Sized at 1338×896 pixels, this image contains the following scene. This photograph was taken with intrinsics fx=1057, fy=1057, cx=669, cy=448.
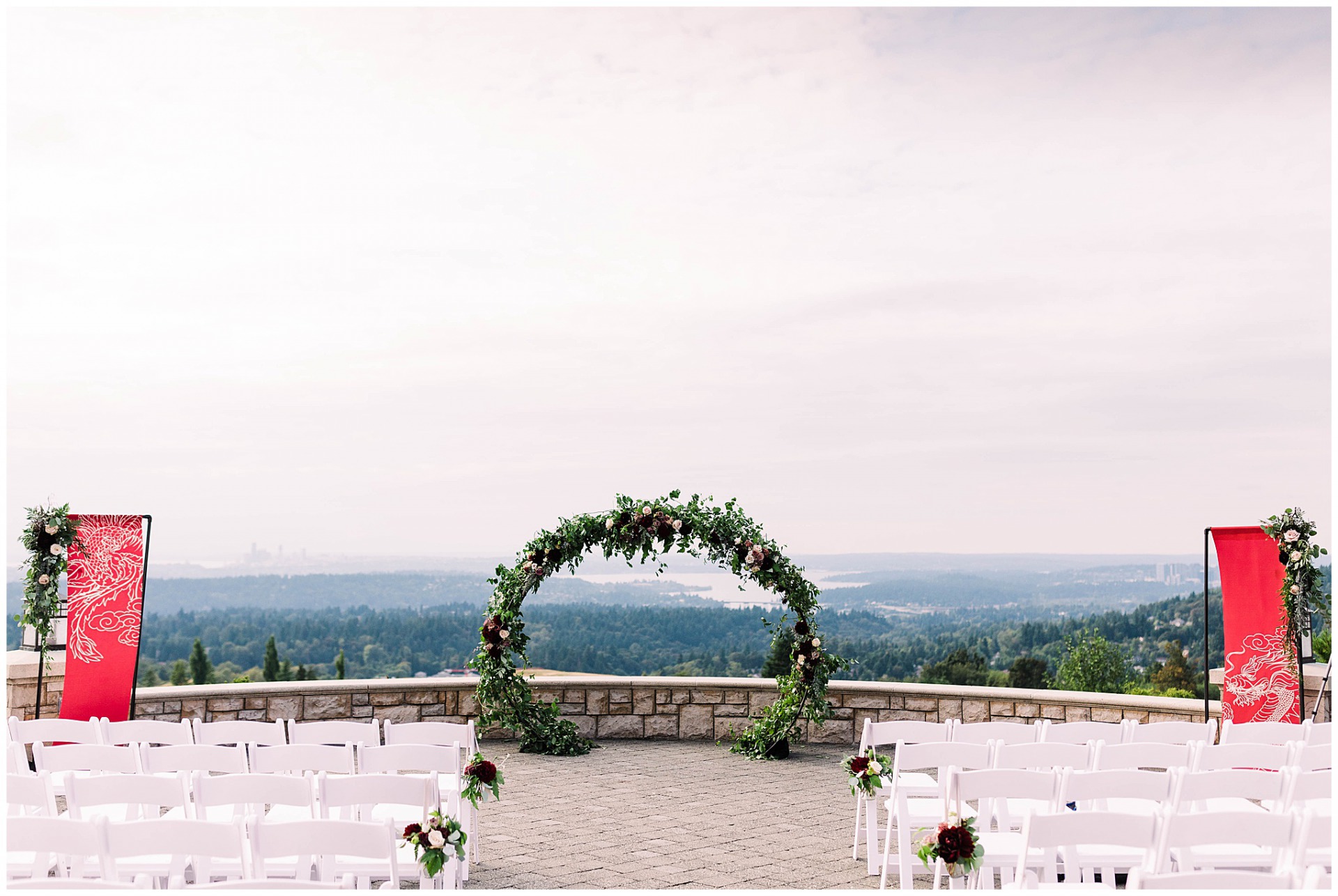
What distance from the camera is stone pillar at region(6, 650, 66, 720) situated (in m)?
7.85

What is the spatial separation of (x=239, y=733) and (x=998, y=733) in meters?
4.25

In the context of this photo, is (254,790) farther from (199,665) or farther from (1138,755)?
(199,665)

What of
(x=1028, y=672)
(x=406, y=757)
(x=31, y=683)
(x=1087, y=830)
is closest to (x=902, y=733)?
(x=1087, y=830)

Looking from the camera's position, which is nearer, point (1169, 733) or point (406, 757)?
point (406, 757)

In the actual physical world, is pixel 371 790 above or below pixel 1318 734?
below

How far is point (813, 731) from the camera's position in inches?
360

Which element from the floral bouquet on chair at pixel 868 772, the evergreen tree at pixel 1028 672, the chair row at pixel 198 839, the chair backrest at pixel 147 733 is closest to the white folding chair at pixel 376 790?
the chair row at pixel 198 839

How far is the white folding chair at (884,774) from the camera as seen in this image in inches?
212

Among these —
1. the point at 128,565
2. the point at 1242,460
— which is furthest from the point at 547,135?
the point at 1242,460

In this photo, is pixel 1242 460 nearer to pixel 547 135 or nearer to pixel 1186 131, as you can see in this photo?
pixel 1186 131

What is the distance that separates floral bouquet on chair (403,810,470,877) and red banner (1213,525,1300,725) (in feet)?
18.6

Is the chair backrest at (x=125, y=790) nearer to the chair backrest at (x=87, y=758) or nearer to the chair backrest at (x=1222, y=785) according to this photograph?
the chair backrest at (x=87, y=758)

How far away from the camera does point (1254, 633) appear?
7500mm

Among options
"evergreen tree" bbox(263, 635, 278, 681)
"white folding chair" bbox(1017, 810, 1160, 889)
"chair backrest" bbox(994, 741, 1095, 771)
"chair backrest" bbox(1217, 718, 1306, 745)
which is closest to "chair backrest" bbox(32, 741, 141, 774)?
"white folding chair" bbox(1017, 810, 1160, 889)
